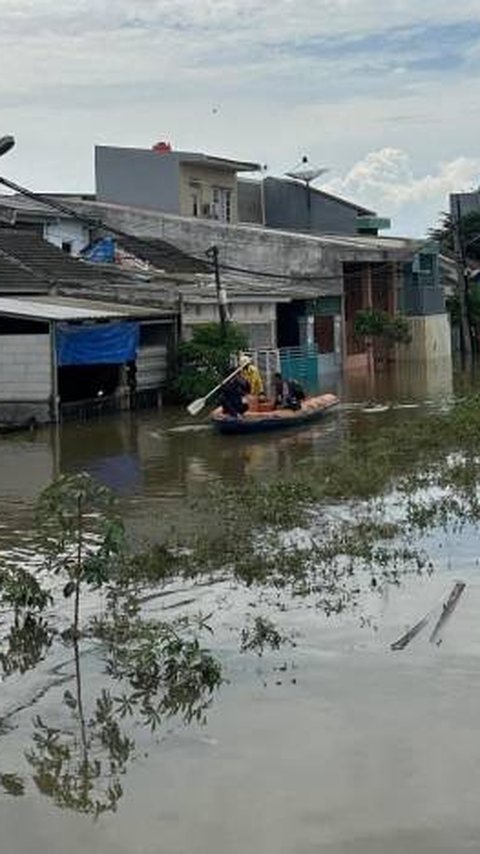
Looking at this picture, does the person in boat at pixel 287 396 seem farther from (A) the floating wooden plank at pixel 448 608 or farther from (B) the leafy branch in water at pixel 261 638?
(B) the leafy branch in water at pixel 261 638

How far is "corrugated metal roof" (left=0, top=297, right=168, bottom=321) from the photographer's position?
26.1 m

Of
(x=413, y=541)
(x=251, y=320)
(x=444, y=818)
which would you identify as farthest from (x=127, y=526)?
(x=251, y=320)

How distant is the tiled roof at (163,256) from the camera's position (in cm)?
4016

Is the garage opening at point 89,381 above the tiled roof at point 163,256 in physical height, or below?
below

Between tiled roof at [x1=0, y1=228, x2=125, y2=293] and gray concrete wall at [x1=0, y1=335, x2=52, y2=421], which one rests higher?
tiled roof at [x1=0, y1=228, x2=125, y2=293]

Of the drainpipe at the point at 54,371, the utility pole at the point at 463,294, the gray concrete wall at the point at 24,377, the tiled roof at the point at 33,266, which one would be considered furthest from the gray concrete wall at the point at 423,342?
the gray concrete wall at the point at 24,377

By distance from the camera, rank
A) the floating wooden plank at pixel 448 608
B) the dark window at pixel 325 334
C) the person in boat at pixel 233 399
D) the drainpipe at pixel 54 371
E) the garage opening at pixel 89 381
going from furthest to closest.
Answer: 1. the dark window at pixel 325 334
2. the garage opening at pixel 89 381
3. the drainpipe at pixel 54 371
4. the person in boat at pixel 233 399
5. the floating wooden plank at pixel 448 608

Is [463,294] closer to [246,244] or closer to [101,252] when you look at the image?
[246,244]

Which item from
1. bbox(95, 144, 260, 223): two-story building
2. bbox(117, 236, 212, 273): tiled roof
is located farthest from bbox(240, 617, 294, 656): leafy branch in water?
bbox(95, 144, 260, 223): two-story building

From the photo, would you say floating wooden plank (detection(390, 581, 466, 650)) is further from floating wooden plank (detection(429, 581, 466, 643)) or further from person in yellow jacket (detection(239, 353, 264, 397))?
person in yellow jacket (detection(239, 353, 264, 397))

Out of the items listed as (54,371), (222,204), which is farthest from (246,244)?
(54,371)

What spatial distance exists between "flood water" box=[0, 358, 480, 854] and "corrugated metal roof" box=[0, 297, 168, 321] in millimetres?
15670

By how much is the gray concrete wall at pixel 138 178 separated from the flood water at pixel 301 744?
1395 inches

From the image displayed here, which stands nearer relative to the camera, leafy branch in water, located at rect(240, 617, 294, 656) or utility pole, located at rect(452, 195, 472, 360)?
leafy branch in water, located at rect(240, 617, 294, 656)
